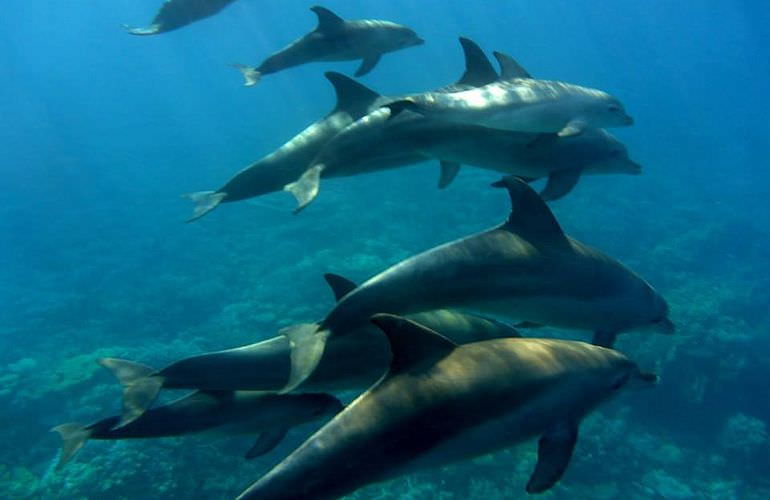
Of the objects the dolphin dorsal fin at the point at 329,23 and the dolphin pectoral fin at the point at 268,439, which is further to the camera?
the dolphin dorsal fin at the point at 329,23

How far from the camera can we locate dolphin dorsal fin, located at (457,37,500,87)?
6.09 meters

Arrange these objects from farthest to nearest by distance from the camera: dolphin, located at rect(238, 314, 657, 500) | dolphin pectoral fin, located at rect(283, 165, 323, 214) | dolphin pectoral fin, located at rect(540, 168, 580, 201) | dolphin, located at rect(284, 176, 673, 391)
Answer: dolphin pectoral fin, located at rect(540, 168, 580, 201) → dolphin pectoral fin, located at rect(283, 165, 323, 214) → dolphin, located at rect(284, 176, 673, 391) → dolphin, located at rect(238, 314, 657, 500)

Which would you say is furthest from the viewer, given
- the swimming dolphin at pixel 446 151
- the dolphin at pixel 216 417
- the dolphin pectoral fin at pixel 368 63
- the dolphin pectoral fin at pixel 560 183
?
the dolphin pectoral fin at pixel 368 63

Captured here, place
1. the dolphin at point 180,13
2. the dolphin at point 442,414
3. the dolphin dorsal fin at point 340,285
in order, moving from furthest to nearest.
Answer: the dolphin at point 180,13, the dolphin dorsal fin at point 340,285, the dolphin at point 442,414

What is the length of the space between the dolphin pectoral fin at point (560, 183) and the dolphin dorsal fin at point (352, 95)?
225 cm

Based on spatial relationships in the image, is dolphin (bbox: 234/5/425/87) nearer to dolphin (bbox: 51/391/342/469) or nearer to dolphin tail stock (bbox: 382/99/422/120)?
dolphin tail stock (bbox: 382/99/422/120)

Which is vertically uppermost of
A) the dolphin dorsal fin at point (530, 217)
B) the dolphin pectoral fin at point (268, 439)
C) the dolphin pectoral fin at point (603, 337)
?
the dolphin dorsal fin at point (530, 217)

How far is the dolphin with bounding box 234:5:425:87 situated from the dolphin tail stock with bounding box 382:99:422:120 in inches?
118

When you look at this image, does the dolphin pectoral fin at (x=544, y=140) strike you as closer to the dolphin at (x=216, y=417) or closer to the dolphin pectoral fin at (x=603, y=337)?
the dolphin pectoral fin at (x=603, y=337)

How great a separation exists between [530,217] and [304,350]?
2015 mm

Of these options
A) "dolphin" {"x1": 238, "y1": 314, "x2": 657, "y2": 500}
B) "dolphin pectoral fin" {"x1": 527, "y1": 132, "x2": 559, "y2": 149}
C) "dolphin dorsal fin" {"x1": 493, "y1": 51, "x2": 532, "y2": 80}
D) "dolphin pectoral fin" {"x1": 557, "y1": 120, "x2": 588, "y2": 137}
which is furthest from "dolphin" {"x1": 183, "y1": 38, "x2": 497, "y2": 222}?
"dolphin" {"x1": 238, "y1": 314, "x2": 657, "y2": 500}

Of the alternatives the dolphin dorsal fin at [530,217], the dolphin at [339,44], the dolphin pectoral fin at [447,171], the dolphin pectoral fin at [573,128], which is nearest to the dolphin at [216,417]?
the dolphin dorsal fin at [530,217]

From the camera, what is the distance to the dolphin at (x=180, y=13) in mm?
9369

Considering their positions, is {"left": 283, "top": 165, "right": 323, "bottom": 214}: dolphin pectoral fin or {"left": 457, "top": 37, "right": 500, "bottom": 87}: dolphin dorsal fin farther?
{"left": 457, "top": 37, "right": 500, "bottom": 87}: dolphin dorsal fin
